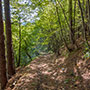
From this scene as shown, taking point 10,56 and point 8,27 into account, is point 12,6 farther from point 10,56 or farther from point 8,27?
point 10,56

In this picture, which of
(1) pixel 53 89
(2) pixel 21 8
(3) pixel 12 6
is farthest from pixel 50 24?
(1) pixel 53 89

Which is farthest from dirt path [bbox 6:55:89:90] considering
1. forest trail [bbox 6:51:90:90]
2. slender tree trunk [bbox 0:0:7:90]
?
slender tree trunk [bbox 0:0:7:90]

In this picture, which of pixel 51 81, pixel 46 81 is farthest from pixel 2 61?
pixel 51 81

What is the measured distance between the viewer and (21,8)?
858 centimetres

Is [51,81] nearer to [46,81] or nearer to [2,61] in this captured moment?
[46,81]

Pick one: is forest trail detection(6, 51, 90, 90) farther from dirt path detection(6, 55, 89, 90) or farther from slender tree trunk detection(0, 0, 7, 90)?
slender tree trunk detection(0, 0, 7, 90)

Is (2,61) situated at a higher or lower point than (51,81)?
higher

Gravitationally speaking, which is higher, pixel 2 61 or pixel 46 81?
pixel 2 61

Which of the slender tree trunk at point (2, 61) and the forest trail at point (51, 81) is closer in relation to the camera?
the forest trail at point (51, 81)

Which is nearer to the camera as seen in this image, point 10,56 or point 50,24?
point 10,56

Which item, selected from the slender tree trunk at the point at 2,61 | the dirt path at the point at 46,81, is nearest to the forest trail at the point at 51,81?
the dirt path at the point at 46,81

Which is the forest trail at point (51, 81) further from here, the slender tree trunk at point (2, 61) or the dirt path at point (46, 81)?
the slender tree trunk at point (2, 61)

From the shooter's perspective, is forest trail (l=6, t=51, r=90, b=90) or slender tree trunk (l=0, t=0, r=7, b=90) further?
slender tree trunk (l=0, t=0, r=7, b=90)

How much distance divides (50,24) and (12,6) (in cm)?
445
